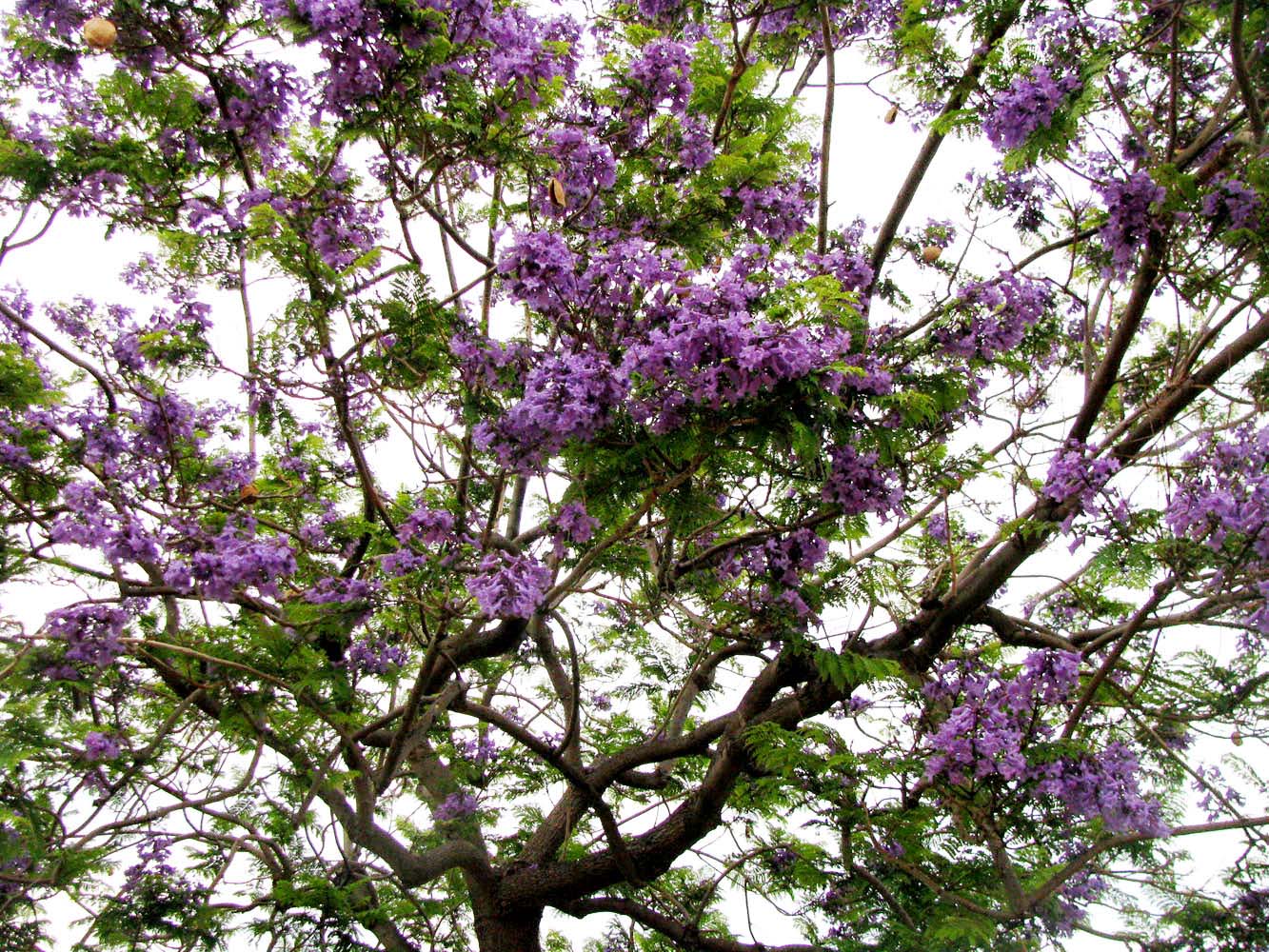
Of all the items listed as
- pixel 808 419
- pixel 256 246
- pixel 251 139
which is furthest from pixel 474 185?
pixel 808 419

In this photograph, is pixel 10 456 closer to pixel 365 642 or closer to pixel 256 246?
pixel 256 246

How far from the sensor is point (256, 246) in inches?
142

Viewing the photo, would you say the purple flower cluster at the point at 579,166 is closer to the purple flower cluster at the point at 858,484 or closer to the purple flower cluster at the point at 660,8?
the purple flower cluster at the point at 660,8

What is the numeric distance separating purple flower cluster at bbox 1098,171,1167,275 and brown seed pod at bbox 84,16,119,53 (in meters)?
3.66

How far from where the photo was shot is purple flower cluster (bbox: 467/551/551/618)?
10.7ft

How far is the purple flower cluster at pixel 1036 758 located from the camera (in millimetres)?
3367

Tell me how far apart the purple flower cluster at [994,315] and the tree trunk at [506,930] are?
380cm

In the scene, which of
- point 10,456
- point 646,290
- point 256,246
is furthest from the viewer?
point 10,456

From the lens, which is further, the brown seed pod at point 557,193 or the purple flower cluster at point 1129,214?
the brown seed pod at point 557,193

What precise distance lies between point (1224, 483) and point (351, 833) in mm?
4315

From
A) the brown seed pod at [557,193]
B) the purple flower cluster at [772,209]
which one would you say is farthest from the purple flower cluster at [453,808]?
the purple flower cluster at [772,209]

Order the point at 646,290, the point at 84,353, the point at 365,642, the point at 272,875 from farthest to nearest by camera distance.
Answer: the point at 272,875 < the point at 365,642 < the point at 84,353 < the point at 646,290

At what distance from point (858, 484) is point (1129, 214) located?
132 cm

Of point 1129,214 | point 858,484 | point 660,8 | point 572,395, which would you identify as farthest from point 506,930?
point 660,8
